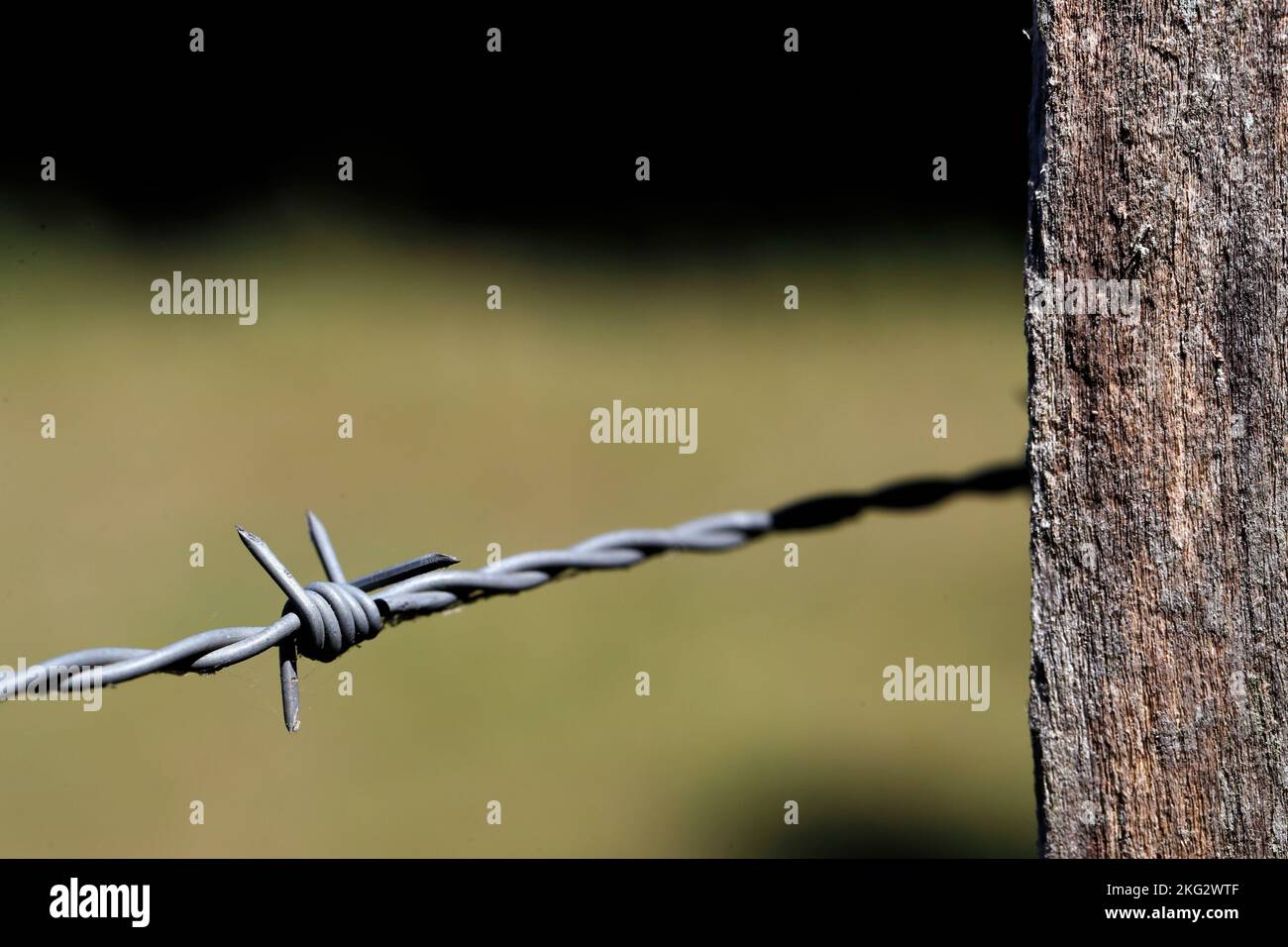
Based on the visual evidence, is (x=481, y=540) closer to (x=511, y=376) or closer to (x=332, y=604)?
(x=511, y=376)

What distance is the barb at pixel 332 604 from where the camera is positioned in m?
0.66

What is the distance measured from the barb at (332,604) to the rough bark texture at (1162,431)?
7 cm

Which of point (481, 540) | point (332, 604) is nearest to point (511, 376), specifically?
point (481, 540)

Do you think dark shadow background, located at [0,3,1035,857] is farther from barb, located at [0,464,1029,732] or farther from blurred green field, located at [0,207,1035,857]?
barb, located at [0,464,1029,732]

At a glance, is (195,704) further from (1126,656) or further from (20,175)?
(1126,656)

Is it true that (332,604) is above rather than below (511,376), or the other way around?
below

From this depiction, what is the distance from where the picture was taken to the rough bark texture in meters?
0.66

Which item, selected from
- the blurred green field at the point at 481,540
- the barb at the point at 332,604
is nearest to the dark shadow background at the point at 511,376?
the blurred green field at the point at 481,540

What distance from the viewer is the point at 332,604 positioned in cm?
71

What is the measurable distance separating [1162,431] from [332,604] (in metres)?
0.55

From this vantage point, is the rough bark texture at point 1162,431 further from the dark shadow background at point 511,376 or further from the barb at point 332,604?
the dark shadow background at point 511,376

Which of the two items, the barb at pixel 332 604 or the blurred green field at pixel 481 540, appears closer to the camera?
the barb at pixel 332 604

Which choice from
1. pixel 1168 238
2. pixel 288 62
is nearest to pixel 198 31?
pixel 288 62
